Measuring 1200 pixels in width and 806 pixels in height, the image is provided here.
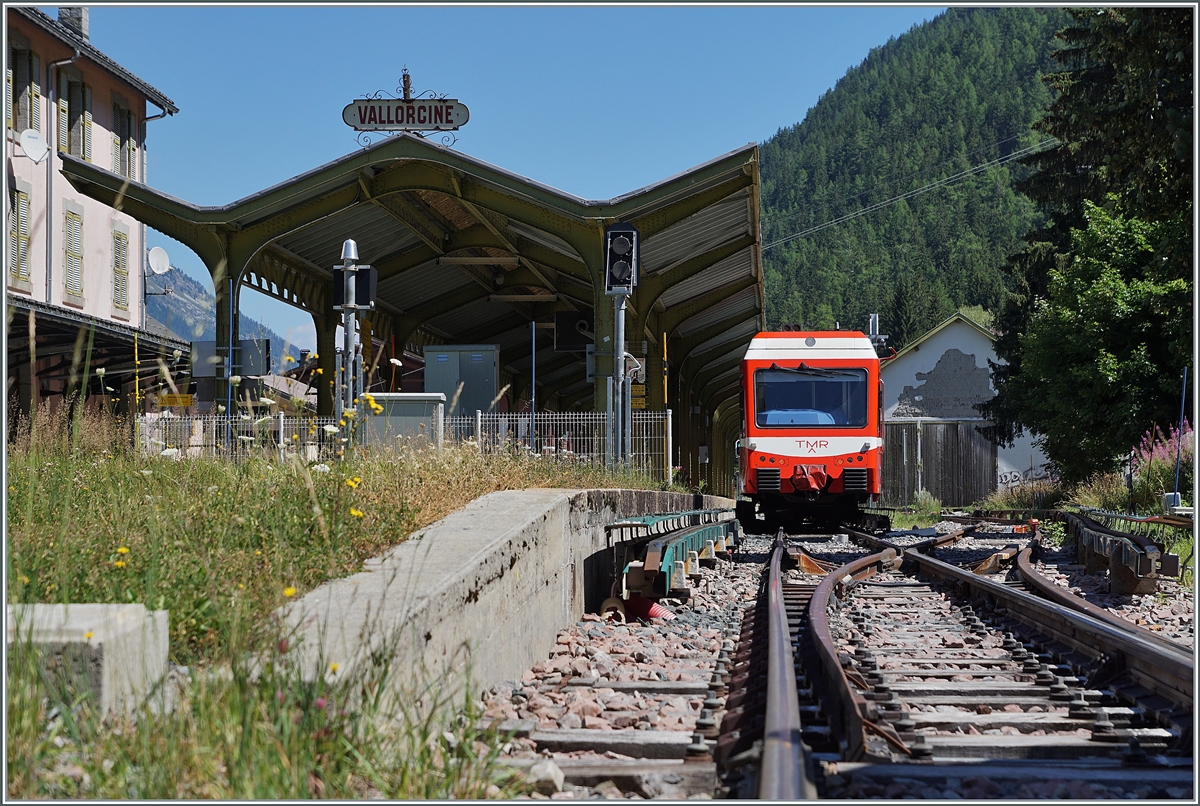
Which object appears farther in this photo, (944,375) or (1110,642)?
(944,375)

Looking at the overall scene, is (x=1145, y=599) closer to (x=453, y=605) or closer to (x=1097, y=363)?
(x=453, y=605)

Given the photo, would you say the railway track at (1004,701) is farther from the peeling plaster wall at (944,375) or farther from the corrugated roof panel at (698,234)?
the peeling plaster wall at (944,375)

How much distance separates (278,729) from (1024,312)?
115ft

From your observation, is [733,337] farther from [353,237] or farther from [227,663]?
[227,663]

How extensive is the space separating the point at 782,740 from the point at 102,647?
6.95 ft

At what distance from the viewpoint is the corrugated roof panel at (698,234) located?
22.2 m

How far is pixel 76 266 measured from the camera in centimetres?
2745

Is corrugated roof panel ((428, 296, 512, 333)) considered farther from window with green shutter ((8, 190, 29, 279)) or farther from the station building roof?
window with green shutter ((8, 190, 29, 279))

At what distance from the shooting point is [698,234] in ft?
78.5

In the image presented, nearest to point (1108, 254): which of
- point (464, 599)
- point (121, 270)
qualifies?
point (121, 270)

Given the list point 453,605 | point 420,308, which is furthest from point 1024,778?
point 420,308

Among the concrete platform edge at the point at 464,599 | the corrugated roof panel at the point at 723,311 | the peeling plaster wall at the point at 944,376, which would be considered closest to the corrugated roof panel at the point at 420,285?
the corrugated roof panel at the point at 723,311

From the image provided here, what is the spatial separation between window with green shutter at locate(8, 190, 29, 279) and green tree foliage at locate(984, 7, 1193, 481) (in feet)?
63.8

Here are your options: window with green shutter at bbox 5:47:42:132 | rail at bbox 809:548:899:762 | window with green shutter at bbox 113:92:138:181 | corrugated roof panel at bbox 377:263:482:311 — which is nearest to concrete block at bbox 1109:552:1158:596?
rail at bbox 809:548:899:762
